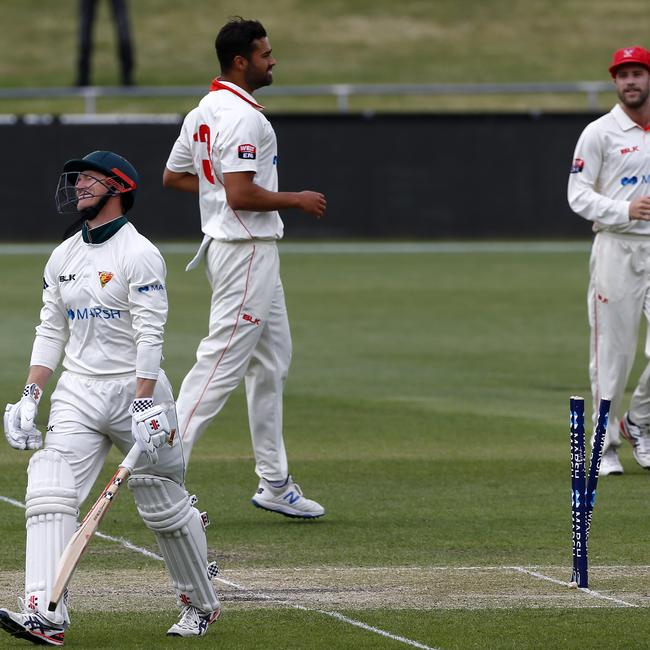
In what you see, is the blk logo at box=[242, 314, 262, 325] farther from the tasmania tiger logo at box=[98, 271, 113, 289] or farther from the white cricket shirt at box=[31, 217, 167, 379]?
the tasmania tiger logo at box=[98, 271, 113, 289]

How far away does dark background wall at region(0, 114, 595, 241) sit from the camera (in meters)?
28.3

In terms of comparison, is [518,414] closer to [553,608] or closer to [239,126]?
[239,126]

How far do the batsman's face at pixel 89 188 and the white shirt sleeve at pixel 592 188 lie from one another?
3816 mm

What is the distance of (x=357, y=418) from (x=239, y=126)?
4310 millimetres

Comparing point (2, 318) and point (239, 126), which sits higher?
point (239, 126)

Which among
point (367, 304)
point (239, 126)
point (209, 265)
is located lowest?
point (367, 304)

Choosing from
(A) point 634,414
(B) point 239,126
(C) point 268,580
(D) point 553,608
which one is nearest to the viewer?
(D) point 553,608

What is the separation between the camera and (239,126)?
817 centimetres

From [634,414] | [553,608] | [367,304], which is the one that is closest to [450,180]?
[367,304]

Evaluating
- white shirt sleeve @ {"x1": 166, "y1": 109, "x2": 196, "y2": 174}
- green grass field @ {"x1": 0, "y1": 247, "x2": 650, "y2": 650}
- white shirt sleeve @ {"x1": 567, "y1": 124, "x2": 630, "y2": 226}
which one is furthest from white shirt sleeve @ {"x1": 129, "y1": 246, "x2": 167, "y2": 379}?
white shirt sleeve @ {"x1": 567, "y1": 124, "x2": 630, "y2": 226}

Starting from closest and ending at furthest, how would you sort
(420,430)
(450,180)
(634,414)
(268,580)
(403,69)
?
(268,580) → (634,414) → (420,430) → (450,180) → (403,69)

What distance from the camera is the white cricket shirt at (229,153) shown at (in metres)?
8.18

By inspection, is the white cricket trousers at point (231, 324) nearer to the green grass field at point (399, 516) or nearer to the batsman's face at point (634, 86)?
the green grass field at point (399, 516)

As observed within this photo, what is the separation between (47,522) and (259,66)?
10.7 feet
